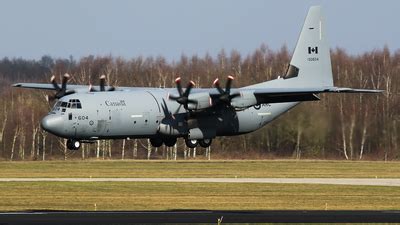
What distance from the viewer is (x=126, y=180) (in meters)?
68.4

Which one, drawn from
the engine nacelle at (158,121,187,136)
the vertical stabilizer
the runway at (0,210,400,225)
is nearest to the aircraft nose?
the engine nacelle at (158,121,187,136)

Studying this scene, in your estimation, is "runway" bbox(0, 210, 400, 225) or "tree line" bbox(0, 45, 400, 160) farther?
"tree line" bbox(0, 45, 400, 160)

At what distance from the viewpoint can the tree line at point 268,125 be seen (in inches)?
2781

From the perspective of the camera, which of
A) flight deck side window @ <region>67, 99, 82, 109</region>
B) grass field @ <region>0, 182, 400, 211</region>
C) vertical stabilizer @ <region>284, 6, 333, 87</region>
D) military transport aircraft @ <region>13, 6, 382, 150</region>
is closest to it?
grass field @ <region>0, 182, 400, 211</region>

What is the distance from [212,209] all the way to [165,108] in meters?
10.7

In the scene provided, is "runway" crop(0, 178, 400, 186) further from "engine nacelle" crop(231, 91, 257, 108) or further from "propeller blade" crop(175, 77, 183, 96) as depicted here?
"engine nacelle" crop(231, 91, 257, 108)

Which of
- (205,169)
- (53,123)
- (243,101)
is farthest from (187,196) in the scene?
(205,169)

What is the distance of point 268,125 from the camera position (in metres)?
77.1

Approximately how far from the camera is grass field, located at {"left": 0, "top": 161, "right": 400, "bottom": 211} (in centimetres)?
5488

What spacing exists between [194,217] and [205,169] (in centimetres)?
3416

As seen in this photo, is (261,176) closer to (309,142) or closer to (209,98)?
(309,142)

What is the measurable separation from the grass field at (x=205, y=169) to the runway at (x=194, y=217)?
83.9 ft

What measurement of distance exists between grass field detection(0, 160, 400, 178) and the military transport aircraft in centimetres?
1112

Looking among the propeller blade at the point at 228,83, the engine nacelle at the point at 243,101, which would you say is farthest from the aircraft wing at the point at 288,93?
the propeller blade at the point at 228,83
